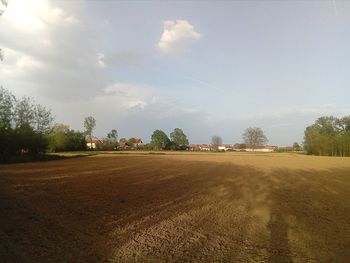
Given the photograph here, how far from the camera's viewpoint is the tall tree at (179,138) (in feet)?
478

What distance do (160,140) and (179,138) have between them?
45.4ft

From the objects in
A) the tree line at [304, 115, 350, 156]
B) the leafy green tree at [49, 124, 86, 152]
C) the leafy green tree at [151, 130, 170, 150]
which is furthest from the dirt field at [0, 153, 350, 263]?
the leafy green tree at [151, 130, 170, 150]

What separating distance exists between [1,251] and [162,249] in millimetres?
3006

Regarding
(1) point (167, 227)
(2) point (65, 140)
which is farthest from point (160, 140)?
(1) point (167, 227)

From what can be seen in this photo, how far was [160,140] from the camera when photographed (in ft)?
454

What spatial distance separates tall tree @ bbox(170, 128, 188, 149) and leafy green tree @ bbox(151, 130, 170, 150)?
6.50 metres

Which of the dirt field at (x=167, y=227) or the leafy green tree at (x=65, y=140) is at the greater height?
the leafy green tree at (x=65, y=140)

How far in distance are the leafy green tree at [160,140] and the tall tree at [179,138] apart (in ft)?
21.3

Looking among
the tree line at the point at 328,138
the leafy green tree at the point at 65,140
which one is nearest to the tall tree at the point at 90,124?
the leafy green tree at the point at 65,140

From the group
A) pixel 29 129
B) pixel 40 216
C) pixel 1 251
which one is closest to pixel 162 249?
pixel 1 251

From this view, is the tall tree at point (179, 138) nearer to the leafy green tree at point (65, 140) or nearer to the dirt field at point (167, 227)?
the leafy green tree at point (65, 140)

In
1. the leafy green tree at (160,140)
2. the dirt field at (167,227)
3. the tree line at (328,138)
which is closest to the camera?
the dirt field at (167,227)

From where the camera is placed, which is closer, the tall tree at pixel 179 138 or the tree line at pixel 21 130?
the tree line at pixel 21 130

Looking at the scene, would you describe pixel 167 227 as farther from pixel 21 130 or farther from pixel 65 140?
pixel 65 140
